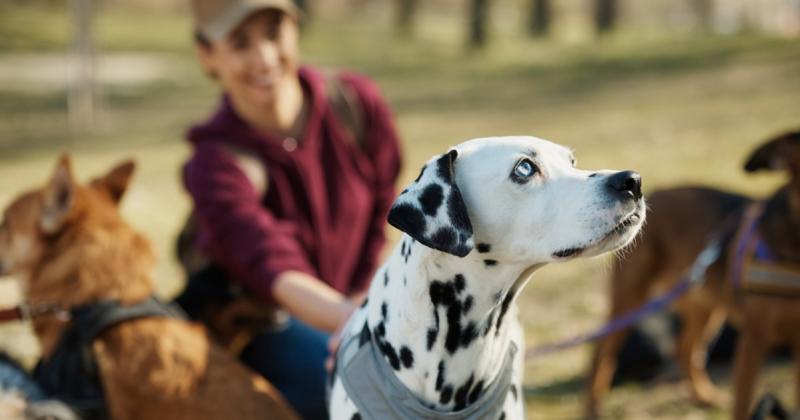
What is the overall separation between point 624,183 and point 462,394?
84cm

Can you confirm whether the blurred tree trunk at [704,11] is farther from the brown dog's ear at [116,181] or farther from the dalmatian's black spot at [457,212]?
the dalmatian's black spot at [457,212]

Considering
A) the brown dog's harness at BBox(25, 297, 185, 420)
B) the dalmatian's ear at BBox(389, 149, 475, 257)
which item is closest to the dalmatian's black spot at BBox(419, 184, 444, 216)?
the dalmatian's ear at BBox(389, 149, 475, 257)

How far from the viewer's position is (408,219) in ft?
7.80

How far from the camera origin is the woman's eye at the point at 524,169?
7.93 ft

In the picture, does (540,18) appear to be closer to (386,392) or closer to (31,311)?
(31,311)

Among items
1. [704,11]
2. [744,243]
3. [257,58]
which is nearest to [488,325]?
[257,58]

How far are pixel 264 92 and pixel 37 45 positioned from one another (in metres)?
25.0

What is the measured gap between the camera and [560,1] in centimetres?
4409

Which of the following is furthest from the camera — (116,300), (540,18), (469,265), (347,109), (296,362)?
(540,18)

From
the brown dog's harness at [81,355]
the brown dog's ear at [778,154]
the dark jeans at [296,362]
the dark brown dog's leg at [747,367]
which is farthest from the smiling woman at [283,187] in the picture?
the dark brown dog's leg at [747,367]

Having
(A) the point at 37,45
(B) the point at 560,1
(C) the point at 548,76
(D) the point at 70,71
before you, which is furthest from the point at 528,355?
(B) the point at 560,1

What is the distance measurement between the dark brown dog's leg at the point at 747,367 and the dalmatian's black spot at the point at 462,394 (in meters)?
2.37

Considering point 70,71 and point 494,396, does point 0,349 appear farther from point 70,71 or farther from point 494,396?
point 70,71

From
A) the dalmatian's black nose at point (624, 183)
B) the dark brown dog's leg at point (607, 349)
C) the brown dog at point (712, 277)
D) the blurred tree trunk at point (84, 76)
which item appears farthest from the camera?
the blurred tree trunk at point (84, 76)
